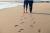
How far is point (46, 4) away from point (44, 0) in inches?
4.4

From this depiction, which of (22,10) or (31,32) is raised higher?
(22,10)

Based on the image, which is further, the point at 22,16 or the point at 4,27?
the point at 22,16

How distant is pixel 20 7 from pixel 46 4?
0.66 meters

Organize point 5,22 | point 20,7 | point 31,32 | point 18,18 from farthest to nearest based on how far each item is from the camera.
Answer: point 20,7
point 18,18
point 5,22
point 31,32

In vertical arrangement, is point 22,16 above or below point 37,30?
above

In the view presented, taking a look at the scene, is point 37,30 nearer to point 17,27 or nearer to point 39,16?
point 17,27

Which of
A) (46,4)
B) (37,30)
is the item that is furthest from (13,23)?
(46,4)

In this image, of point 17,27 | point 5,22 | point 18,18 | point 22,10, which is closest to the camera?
point 17,27

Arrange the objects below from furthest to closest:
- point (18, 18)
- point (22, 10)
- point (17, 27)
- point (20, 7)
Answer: point (20, 7) → point (22, 10) → point (18, 18) → point (17, 27)

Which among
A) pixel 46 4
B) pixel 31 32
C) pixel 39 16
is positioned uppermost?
pixel 46 4

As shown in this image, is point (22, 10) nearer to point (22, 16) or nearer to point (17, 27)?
point (22, 16)

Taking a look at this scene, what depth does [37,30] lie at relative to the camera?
5.05ft

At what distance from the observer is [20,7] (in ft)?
7.96

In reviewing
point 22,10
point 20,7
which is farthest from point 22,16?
point 20,7
